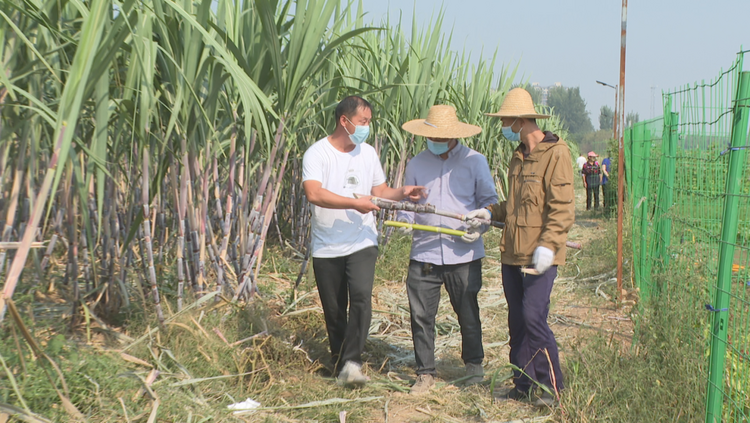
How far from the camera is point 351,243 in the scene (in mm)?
3254

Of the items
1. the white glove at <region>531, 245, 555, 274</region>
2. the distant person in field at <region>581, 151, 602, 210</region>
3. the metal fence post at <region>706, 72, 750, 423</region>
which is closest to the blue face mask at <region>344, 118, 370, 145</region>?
the white glove at <region>531, 245, 555, 274</region>

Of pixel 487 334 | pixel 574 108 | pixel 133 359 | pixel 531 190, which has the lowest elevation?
pixel 487 334

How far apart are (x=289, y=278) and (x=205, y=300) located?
1.77m

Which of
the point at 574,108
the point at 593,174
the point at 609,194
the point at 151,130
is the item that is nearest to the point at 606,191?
the point at 609,194

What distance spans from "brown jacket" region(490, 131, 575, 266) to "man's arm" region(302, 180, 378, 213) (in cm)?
66

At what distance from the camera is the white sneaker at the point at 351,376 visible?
129 inches

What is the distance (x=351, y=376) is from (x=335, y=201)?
0.90 m

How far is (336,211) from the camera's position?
3258 mm

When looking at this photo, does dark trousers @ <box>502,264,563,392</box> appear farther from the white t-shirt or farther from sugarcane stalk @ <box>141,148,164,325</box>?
sugarcane stalk @ <box>141,148,164,325</box>

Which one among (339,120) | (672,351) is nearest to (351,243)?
(339,120)

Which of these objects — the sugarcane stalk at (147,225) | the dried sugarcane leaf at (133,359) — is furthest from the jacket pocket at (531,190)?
the dried sugarcane leaf at (133,359)

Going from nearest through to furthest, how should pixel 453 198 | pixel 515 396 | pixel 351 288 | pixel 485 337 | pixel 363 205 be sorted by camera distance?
pixel 363 205 → pixel 515 396 → pixel 351 288 → pixel 453 198 → pixel 485 337

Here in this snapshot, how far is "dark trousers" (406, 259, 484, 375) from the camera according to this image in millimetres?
3412

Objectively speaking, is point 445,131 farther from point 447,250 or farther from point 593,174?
point 593,174
